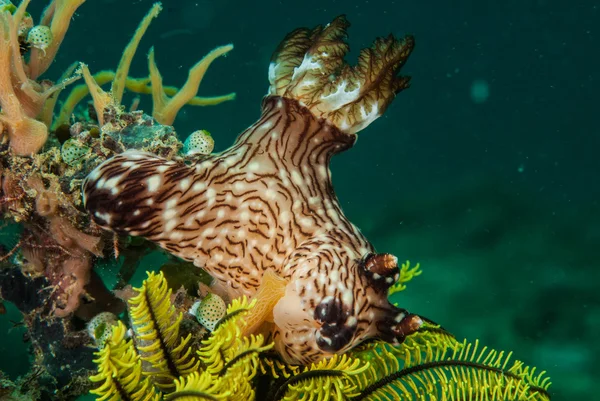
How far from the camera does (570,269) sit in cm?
972

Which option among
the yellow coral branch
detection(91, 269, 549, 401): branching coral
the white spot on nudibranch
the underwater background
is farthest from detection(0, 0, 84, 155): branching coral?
the underwater background

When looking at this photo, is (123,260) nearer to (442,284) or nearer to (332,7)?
(442,284)

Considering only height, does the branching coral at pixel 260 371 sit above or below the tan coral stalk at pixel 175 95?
below

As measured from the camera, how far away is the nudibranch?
2.44m

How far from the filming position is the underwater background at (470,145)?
897 centimetres

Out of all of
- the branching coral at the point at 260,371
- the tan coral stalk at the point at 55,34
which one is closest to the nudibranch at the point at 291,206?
the branching coral at the point at 260,371

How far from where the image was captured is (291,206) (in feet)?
8.98

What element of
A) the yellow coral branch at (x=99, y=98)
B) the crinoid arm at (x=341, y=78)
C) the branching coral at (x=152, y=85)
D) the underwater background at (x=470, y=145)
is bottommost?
the yellow coral branch at (x=99, y=98)

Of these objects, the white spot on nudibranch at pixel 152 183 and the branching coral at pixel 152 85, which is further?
the branching coral at pixel 152 85

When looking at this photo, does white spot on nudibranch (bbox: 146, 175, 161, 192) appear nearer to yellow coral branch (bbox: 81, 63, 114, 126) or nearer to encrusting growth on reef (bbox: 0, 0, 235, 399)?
encrusting growth on reef (bbox: 0, 0, 235, 399)

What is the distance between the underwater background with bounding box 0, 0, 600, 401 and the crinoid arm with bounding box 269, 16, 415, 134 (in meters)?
5.63

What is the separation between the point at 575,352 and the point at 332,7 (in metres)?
14.3

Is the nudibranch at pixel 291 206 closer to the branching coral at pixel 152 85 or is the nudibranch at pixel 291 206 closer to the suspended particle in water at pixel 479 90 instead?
the branching coral at pixel 152 85

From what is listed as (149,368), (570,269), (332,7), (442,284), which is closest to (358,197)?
(442,284)
